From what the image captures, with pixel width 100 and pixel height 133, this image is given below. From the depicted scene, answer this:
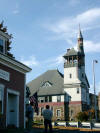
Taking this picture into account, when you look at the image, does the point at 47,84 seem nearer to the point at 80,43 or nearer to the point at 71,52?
the point at 71,52

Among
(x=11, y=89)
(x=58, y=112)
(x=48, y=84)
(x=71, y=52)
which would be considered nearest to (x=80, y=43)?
(x=71, y=52)

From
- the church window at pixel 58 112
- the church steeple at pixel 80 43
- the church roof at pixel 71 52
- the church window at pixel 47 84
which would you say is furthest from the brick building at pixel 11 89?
the church steeple at pixel 80 43

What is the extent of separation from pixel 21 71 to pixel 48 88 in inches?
1948

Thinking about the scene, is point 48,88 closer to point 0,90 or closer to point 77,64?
point 77,64

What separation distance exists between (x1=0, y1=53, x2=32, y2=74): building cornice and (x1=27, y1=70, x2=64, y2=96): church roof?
46.9m

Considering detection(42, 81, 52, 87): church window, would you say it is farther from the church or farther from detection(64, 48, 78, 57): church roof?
detection(64, 48, 78, 57): church roof

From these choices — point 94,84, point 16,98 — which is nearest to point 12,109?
point 16,98

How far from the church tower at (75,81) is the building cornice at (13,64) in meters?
45.6

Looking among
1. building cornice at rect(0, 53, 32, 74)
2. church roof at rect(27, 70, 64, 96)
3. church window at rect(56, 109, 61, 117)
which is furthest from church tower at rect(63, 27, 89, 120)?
building cornice at rect(0, 53, 32, 74)

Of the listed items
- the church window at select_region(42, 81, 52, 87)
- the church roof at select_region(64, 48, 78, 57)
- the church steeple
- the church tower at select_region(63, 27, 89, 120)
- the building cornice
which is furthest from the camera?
the church steeple

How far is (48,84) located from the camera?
2913 inches

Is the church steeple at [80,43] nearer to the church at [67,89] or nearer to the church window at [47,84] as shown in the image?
the church at [67,89]

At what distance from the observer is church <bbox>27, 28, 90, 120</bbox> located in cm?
6962

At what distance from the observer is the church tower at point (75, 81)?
69.3 metres
